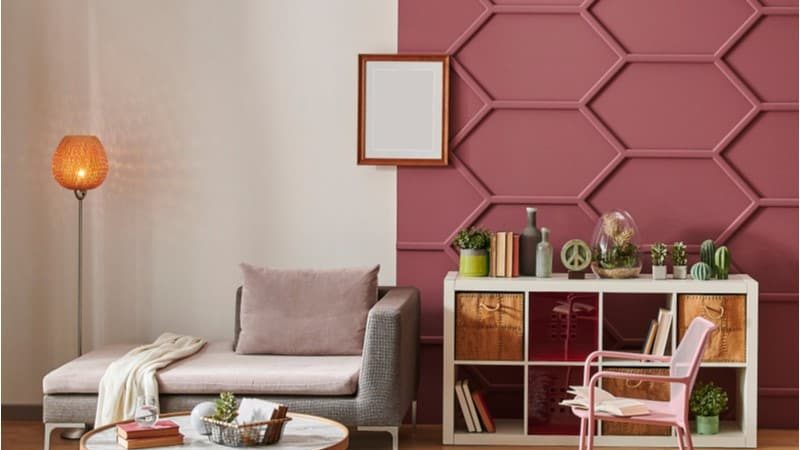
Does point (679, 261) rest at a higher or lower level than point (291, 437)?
higher

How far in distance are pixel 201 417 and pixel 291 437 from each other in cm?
29

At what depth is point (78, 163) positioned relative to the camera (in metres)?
4.96

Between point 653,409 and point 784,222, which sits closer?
point 653,409

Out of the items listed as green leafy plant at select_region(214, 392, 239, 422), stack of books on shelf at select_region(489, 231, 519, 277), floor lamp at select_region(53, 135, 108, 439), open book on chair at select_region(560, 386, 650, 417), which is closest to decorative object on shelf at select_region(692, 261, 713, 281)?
stack of books on shelf at select_region(489, 231, 519, 277)

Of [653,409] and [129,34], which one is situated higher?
[129,34]

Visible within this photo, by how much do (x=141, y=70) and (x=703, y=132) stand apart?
2.62 m

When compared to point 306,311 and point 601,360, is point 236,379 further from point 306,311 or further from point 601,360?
point 601,360

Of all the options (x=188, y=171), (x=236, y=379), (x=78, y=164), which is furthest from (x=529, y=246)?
(x=78, y=164)

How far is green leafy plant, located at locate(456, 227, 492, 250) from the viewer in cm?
493

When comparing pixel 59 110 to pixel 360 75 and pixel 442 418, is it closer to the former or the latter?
pixel 360 75

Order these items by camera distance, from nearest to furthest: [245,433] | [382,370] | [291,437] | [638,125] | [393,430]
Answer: [245,433]
[291,437]
[382,370]
[393,430]
[638,125]

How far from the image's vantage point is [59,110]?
5.31 metres

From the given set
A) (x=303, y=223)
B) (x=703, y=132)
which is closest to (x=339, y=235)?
(x=303, y=223)

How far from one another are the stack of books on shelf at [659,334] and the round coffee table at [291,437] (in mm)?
1676
